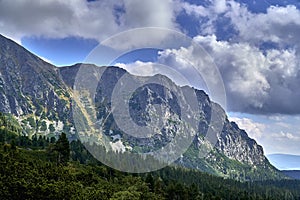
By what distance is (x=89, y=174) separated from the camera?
124m

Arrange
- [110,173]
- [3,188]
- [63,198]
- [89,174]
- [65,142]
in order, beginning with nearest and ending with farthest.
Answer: [3,188]
[63,198]
[89,174]
[65,142]
[110,173]

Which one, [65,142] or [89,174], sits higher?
[65,142]

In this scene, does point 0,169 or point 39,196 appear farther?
point 0,169

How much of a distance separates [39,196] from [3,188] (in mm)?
6853

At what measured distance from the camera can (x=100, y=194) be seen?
319ft

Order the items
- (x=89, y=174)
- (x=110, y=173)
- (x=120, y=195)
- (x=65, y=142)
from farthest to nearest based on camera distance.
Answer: (x=110, y=173), (x=65, y=142), (x=89, y=174), (x=120, y=195)

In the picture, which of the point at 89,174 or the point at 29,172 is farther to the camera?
the point at 89,174

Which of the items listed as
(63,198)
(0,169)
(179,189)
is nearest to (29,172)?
(0,169)

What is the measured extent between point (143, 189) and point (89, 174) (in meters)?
21.3

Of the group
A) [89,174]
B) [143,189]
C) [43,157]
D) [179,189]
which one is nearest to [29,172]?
[89,174]

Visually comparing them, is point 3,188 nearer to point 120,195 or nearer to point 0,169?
point 0,169

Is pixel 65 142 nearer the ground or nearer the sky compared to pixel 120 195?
nearer the sky

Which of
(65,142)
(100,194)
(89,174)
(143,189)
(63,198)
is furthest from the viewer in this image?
(65,142)

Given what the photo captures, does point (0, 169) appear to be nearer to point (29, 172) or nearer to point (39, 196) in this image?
point (29, 172)
